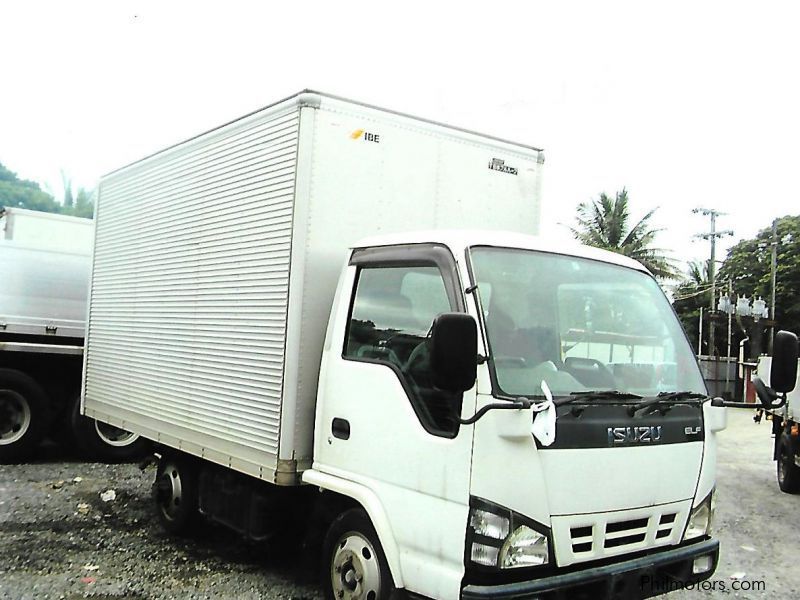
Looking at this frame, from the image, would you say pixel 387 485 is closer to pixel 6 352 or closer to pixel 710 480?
pixel 710 480

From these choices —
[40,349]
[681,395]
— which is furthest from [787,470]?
[40,349]

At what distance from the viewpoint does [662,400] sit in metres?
3.83

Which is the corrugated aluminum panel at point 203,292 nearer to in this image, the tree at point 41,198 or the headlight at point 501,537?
the headlight at point 501,537

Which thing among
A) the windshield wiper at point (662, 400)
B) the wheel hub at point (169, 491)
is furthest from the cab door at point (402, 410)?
the wheel hub at point (169, 491)

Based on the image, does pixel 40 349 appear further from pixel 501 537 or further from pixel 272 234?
pixel 501 537

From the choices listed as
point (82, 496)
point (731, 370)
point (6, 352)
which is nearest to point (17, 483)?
point (82, 496)

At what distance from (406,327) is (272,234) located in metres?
1.25

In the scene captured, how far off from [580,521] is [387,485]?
3.21ft

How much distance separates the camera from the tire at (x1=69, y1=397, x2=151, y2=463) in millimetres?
9594

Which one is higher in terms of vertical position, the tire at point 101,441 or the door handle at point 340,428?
the door handle at point 340,428

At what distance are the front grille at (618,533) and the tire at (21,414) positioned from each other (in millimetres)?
8140

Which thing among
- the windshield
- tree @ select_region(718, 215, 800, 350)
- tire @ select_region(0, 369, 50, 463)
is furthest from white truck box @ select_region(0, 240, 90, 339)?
tree @ select_region(718, 215, 800, 350)

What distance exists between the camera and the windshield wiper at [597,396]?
348cm

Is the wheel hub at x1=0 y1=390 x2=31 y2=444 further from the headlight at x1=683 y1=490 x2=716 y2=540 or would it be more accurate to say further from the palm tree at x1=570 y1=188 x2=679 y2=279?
the palm tree at x1=570 y1=188 x2=679 y2=279
